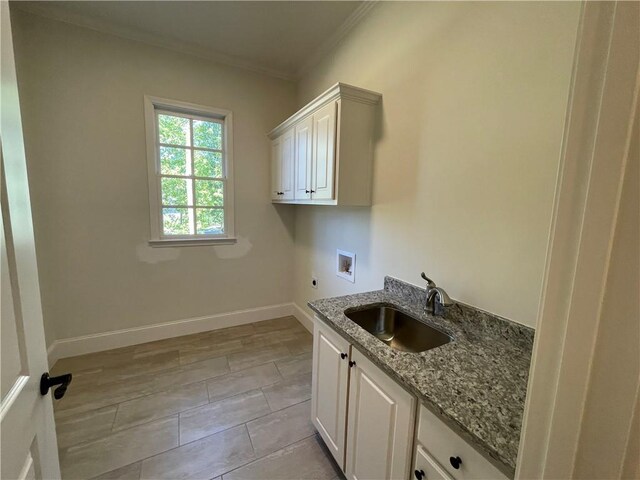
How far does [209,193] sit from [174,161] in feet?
1.44

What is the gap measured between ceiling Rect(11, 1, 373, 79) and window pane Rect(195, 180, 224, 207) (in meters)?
1.22

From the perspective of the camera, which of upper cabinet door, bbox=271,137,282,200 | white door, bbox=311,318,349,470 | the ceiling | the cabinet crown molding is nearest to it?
white door, bbox=311,318,349,470

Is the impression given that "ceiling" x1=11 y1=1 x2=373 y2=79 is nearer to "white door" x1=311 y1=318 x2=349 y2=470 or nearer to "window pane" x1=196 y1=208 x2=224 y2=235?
"window pane" x1=196 y1=208 x2=224 y2=235

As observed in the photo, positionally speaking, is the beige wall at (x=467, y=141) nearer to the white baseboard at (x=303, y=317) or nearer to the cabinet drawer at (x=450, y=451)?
the cabinet drawer at (x=450, y=451)

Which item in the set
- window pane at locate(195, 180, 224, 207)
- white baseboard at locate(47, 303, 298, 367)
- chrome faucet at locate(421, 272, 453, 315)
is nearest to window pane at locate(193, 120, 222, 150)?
window pane at locate(195, 180, 224, 207)

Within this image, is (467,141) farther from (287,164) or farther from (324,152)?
(287,164)

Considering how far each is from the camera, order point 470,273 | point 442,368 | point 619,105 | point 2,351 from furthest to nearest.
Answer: point 470,273
point 442,368
point 2,351
point 619,105

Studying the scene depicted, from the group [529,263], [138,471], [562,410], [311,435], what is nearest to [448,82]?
[529,263]

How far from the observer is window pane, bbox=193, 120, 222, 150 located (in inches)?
110

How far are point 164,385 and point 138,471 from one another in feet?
2.40

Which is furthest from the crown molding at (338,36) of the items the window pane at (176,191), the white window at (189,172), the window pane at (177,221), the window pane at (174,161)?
the window pane at (177,221)

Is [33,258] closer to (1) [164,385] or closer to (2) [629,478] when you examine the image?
(2) [629,478]

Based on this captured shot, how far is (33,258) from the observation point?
0.78 m

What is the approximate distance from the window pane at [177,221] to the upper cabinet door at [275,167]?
2.96ft
